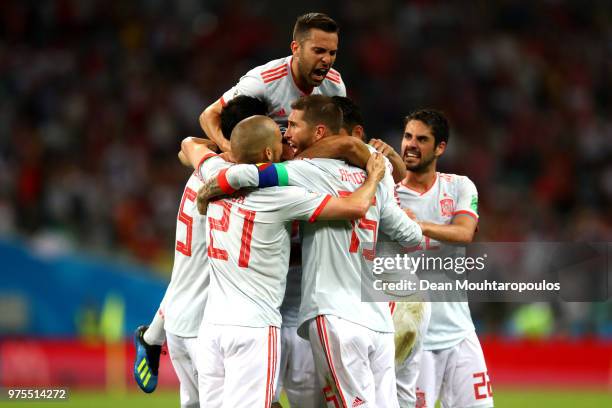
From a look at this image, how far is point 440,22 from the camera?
1892 cm

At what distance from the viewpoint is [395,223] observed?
6270 mm

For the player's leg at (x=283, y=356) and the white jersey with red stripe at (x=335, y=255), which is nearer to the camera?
the white jersey with red stripe at (x=335, y=255)

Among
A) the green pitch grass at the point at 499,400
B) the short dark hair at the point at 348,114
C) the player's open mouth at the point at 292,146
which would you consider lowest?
the green pitch grass at the point at 499,400

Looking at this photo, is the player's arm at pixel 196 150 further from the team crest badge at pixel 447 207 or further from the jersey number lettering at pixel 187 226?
the team crest badge at pixel 447 207

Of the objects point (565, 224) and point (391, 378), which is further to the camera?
point (565, 224)

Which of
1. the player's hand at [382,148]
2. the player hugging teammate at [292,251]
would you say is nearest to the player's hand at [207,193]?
the player hugging teammate at [292,251]

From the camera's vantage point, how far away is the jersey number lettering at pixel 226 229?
584 centimetres

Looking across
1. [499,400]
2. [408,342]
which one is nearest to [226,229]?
[408,342]

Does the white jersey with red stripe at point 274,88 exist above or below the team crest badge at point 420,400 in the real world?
above

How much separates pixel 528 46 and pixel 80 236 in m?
8.99

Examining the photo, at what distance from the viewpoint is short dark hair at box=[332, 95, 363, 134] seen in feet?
21.1

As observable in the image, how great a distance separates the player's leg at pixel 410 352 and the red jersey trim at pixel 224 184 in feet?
5.73

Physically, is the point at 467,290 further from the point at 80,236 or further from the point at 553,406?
the point at 80,236

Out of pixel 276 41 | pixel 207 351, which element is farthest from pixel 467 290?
pixel 276 41
